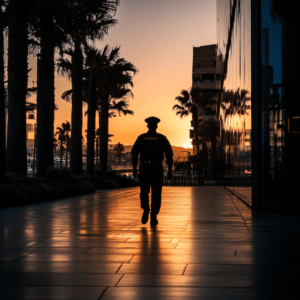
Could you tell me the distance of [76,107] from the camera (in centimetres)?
2803

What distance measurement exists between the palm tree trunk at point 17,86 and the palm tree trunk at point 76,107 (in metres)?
9.48

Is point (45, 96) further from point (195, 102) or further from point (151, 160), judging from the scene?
point (195, 102)

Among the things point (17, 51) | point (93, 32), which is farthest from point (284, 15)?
point (93, 32)

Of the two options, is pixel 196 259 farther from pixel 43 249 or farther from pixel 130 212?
pixel 130 212

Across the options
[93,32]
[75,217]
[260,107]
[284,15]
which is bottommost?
[75,217]

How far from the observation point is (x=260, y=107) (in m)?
11.4

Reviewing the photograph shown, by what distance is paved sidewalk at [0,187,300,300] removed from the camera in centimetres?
383

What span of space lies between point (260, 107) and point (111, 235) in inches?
223

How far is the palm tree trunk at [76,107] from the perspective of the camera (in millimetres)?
28031

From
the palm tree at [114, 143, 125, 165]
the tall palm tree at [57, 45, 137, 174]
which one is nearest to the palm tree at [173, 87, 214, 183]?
the tall palm tree at [57, 45, 137, 174]

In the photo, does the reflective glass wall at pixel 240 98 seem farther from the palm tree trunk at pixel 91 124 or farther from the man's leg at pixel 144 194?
the palm tree trunk at pixel 91 124

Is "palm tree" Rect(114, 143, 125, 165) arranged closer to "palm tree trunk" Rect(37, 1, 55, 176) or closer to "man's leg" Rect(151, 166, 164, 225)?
"palm tree trunk" Rect(37, 1, 55, 176)

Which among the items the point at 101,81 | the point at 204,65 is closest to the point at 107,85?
the point at 101,81

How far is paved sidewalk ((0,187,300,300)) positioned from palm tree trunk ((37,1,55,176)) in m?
12.6
